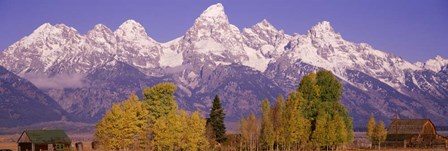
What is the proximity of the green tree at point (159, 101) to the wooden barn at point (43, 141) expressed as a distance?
26.4 m

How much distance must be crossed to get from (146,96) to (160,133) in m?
10.2

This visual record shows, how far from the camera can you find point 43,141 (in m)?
140

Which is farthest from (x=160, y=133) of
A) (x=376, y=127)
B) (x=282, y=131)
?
(x=376, y=127)

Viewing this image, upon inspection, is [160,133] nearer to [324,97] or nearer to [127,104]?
[127,104]

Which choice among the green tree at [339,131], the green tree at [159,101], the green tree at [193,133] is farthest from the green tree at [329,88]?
the green tree at [159,101]

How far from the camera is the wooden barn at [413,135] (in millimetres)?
167000

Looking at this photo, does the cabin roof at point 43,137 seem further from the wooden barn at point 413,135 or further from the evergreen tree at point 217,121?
the wooden barn at point 413,135

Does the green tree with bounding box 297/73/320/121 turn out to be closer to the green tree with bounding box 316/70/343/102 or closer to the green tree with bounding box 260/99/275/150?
the green tree with bounding box 316/70/343/102

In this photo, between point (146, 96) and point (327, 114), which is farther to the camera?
point (327, 114)

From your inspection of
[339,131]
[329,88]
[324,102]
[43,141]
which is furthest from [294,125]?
[43,141]

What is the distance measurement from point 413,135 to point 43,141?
3294 inches

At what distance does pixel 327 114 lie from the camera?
132m

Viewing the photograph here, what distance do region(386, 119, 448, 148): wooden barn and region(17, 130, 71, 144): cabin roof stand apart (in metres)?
68.9

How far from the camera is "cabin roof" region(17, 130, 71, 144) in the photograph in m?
140
